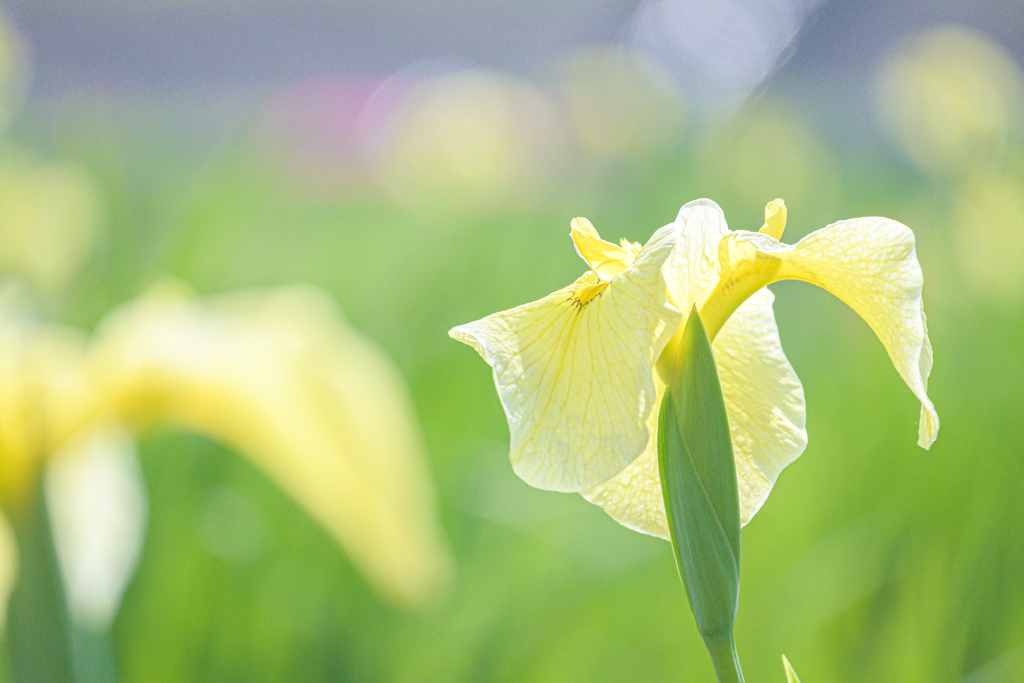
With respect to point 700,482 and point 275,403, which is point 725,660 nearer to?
point 700,482

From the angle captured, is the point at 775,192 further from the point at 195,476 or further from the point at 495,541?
the point at 195,476

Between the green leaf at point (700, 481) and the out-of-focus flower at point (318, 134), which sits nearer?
the green leaf at point (700, 481)

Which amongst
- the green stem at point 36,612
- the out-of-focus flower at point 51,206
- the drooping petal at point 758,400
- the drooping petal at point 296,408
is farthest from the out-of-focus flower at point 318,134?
the drooping petal at point 758,400

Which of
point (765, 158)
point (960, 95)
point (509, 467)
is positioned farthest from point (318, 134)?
point (765, 158)

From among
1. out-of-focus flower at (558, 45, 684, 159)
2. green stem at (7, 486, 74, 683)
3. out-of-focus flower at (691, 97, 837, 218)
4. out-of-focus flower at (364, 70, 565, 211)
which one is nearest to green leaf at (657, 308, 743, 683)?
green stem at (7, 486, 74, 683)

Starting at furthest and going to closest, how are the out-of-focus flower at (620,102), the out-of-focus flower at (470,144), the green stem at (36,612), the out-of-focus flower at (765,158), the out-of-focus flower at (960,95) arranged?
the out-of-focus flower at (470,144), the out-of-focus flower at (620,102), the out-of-focus flower at (765,158), the out-of-focus flower at (960,95), the green stem at (36,612)

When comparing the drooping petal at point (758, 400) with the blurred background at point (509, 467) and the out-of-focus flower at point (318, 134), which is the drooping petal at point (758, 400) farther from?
the out-of-focus flower at point (318, 134)
